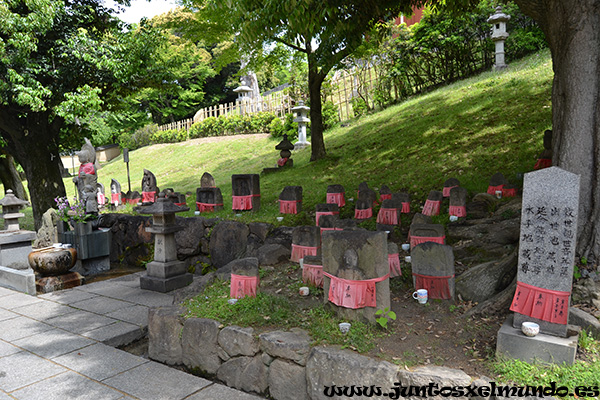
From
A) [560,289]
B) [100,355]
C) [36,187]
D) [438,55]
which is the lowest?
[100,355]

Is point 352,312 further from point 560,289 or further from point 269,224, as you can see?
point 269,224

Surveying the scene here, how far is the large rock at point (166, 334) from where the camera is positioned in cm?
452

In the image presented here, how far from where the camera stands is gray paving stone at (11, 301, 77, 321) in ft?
20.1

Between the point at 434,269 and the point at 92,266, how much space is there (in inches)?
319

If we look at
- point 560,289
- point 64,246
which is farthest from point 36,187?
point 560,289

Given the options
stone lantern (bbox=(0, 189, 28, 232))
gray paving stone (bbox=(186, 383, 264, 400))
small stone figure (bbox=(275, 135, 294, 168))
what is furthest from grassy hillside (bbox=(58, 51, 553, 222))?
gray paving stone (bbox=(186, 383, 264, 400))

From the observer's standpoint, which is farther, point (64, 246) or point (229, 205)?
point (229, 205)

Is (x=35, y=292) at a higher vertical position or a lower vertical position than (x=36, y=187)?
lower

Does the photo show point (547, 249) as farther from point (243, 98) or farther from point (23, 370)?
point (243, 98)

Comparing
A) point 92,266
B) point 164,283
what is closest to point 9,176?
point 92,266

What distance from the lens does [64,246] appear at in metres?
7.91

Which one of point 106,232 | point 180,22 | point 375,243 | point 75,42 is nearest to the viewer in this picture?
point 375,243

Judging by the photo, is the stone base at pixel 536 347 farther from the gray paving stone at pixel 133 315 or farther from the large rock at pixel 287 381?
the gray paving stone at pixel 133 315

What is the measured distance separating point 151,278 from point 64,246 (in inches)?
84.4
